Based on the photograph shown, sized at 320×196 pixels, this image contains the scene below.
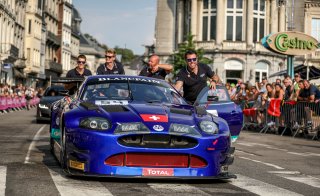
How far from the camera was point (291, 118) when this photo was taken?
24641mm

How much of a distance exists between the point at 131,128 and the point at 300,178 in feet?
9.36

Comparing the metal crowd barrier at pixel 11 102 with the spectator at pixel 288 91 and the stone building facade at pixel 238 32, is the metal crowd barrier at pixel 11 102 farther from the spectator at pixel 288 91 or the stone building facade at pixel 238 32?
the stone building facade at pixel 238 32

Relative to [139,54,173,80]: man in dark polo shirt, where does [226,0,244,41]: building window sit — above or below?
above

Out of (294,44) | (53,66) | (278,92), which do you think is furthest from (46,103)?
(53,66)

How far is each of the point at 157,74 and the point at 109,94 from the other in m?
3.33

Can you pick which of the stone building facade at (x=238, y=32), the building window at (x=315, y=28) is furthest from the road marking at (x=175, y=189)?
the building window at (x=315, y=28)

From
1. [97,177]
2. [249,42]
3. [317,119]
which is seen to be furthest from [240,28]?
[97,177]

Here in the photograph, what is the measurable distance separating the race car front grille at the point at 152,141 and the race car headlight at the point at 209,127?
0.41 meters

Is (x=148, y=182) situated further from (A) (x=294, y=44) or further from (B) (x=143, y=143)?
(A) (x=294, y=44)

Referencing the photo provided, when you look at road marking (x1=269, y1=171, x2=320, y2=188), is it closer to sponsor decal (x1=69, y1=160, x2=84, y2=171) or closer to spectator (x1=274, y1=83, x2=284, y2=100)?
sponsor decal (x1=69, y1=160, x2=84, y2=171)

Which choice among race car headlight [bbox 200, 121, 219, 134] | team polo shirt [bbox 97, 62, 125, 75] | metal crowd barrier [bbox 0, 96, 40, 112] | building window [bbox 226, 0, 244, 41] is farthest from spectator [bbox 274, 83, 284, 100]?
building window [bbox 226, 0, 244, 41]

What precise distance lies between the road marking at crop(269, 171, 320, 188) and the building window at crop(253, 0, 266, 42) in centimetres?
6165

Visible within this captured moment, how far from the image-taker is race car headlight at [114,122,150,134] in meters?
8.42

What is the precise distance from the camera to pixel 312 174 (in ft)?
35.2
